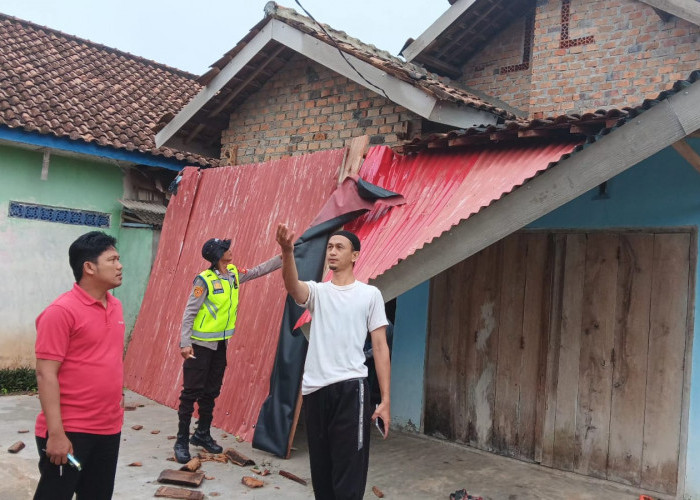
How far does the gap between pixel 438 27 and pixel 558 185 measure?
5085mm

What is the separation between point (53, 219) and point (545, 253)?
6871mm

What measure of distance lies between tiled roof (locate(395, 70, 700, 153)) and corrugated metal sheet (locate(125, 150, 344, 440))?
1.37 m

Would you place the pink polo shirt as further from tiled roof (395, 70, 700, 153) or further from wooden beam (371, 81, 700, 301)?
tiled roof (395, 70, 700, 153)

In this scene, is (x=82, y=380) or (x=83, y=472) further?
(x=83, y=472)

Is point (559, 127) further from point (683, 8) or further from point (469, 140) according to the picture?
point (683, 8)

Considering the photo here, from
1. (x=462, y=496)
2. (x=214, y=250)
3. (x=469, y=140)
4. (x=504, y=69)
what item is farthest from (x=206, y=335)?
(x=504, y=69)

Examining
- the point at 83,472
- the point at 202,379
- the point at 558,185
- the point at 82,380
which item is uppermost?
the point at 558,185

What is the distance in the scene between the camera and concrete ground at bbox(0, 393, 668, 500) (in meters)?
4.85

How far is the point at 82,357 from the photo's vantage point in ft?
9.83

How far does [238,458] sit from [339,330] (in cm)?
246

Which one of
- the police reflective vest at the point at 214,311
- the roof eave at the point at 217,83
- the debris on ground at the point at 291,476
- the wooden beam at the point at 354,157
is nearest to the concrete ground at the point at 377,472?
the debris on ground at the point at 291,476

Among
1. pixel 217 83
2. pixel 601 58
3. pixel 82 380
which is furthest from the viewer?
pixel 217 83

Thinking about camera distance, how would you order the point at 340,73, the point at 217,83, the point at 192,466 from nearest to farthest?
the point at 192,466 → the point at 340,73 → the point at 217,83

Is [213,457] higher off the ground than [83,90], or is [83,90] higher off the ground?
[83,90]
